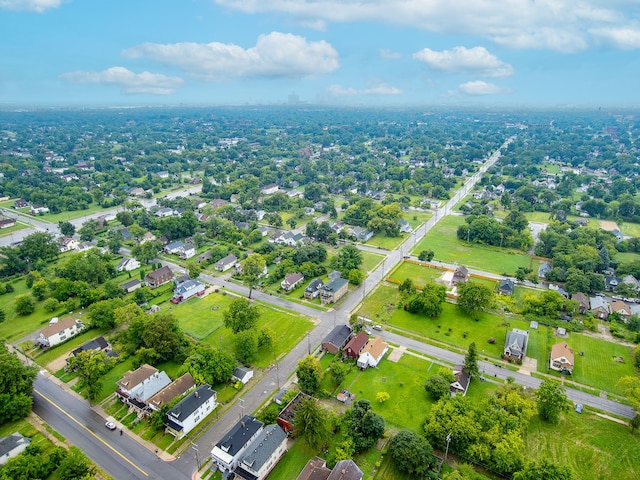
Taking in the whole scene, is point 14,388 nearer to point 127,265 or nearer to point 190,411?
point 190,411

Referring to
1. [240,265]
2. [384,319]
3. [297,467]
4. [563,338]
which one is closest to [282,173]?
[240,265]

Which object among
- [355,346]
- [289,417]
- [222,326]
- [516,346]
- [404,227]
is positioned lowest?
[222,326]

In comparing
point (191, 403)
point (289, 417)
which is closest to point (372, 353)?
point (289, 417)

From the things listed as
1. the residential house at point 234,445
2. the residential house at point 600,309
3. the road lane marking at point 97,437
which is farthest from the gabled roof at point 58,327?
the residential house at point 600,309

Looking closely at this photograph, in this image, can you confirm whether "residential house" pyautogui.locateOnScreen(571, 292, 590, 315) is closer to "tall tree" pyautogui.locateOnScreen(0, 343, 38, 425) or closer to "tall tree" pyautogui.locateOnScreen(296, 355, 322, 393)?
"tall tree" pyautogui.locateOnScreen(296, 355, 322, 393)

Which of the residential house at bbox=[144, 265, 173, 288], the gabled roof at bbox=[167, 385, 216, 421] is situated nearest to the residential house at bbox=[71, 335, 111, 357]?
the gabled roof at bbox=[167, 385, 216, 421]

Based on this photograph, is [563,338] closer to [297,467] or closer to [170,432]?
[297,467]

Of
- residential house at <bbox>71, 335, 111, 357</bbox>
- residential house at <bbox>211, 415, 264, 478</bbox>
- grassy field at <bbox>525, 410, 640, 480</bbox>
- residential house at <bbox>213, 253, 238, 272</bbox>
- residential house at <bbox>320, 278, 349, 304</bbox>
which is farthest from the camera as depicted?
residential house at <bbox>213, 253, 238, 272</bbox>
